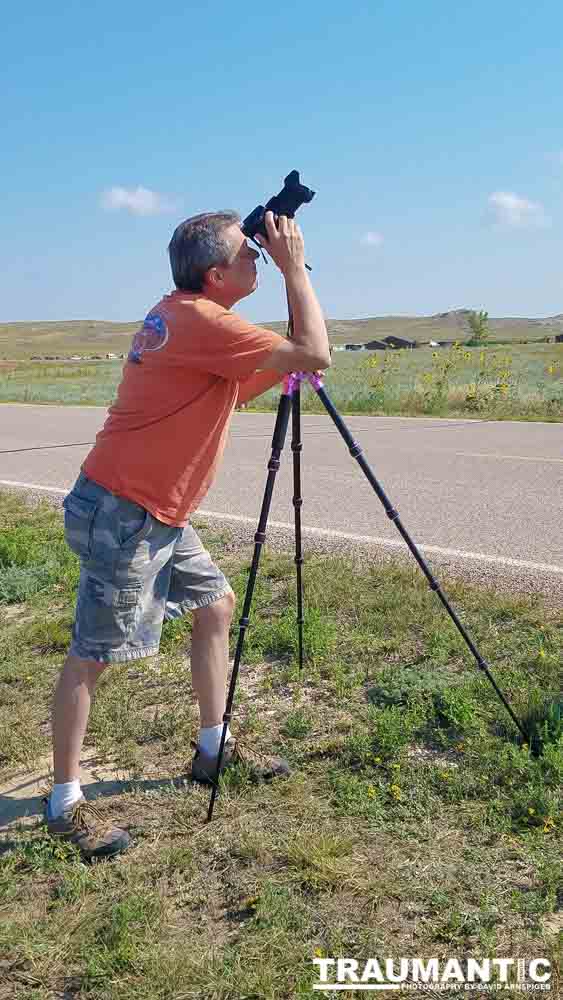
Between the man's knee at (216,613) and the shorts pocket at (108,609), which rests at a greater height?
the shorts pocket at (108,609)

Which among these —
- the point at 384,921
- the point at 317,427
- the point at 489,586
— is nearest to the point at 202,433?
the point at 384,921

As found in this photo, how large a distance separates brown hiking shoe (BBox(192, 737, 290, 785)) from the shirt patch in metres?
1.52

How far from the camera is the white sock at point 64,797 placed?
125 inches

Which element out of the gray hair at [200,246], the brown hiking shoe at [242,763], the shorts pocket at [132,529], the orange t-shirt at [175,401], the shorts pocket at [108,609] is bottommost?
the brown hiking shoe at [242,763]

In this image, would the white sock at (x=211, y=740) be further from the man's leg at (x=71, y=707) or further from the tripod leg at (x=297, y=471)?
the tripod leg at (x=297, y=471)

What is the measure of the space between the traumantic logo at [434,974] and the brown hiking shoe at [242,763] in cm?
103

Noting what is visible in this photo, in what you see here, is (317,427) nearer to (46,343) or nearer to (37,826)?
(37,826)

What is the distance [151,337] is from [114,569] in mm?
792

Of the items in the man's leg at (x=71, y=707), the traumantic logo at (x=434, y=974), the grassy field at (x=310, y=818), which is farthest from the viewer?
the man's leg at (x=71, y=707)

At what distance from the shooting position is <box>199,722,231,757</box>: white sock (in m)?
3.55

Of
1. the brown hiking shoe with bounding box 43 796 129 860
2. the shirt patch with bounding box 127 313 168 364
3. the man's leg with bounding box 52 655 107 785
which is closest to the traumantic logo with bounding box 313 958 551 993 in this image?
the brown hiking shoe with bounding box 43 796 129 860

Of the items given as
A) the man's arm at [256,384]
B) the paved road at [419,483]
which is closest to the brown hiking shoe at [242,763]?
the man's arm at [256,384]

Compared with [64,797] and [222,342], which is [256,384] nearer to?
[222,342]

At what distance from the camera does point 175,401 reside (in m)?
3.06
